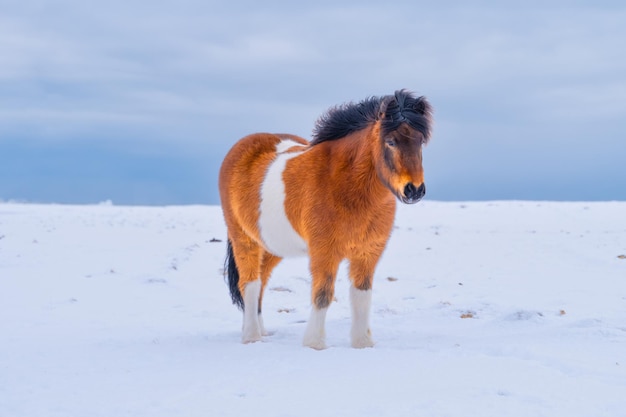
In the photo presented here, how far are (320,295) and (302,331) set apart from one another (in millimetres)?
1552

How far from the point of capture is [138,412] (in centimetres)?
450

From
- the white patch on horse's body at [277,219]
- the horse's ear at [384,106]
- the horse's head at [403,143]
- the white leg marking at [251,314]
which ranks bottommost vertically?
the white leg marking at [251,314]

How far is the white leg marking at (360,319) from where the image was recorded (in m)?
6.43

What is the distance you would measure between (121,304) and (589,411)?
707 cm

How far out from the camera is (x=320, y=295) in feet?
20.3

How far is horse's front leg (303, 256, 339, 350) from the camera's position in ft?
20.0

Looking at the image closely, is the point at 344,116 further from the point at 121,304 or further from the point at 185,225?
the point at 185,225

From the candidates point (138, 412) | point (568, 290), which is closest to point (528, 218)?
point (568, 290)

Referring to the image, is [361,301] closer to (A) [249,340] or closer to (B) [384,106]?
(A) [249,340]

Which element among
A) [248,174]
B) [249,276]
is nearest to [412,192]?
[248,174]

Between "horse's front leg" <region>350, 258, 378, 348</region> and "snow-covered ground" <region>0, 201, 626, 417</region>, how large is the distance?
0.27 m

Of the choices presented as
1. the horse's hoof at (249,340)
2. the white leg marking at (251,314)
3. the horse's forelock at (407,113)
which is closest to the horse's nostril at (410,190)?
the horse's forelock at (407,113)

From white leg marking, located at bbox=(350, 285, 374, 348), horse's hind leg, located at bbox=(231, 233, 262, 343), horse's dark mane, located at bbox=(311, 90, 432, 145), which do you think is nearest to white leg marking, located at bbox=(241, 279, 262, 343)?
horse's hind leg, located at bbox=(231, 233, 262, 343)

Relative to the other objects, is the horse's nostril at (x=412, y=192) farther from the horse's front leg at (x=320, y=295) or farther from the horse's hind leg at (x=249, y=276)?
the horse's hind leg at (x=249, y=276)
